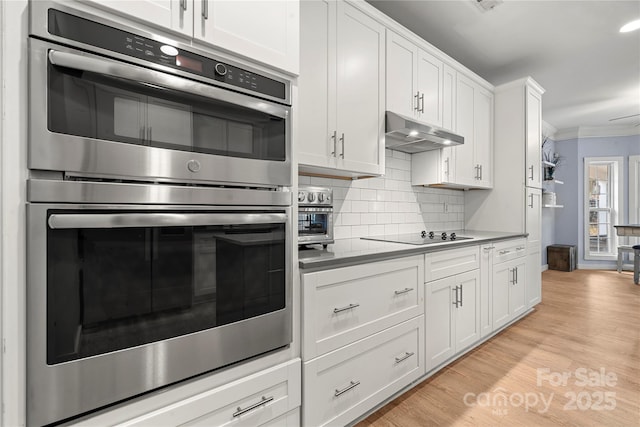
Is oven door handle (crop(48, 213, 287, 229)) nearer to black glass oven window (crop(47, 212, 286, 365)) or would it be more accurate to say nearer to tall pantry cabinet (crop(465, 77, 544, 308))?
black glass oven window (crop(47, 212, 286, 365))

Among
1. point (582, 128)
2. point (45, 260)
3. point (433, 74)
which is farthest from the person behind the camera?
point (582, 128)

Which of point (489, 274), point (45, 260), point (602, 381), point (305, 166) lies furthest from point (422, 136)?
point (45, 260)

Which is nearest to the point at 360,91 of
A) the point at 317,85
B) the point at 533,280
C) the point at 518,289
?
the point at 317,85

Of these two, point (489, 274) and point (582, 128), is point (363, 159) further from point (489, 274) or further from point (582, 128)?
point (582, 128)

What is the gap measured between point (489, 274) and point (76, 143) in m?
2.94

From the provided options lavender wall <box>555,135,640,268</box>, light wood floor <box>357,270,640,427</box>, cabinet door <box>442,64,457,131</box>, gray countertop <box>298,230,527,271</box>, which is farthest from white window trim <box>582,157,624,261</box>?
gray countertop <box>298,230,527,271</box>

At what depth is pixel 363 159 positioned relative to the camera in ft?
6.81

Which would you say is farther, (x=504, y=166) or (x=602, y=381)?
(x=504, y=166)

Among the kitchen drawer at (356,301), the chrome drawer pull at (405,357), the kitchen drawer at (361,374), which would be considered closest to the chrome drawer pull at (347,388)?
the kitchen drawer at (361,374)

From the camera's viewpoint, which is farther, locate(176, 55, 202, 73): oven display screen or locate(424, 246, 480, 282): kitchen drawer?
locate(424, 246, 480, 282): kitchen drawer

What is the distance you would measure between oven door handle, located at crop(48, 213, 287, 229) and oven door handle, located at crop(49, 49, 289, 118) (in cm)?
41

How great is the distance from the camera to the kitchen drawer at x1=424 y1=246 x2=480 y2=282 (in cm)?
206

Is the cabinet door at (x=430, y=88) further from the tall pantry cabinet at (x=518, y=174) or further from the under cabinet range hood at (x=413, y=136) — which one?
the tall pantry cabinet at (x=518, y=174)

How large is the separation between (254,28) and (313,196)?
2.95ft
